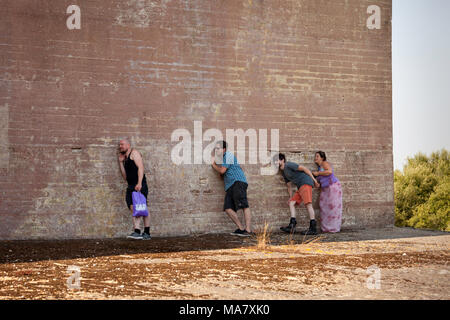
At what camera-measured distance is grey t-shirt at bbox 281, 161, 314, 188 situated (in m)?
10.4

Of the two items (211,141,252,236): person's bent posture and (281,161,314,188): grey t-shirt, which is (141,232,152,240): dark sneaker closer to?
(211,141,252,236): person's bent posture

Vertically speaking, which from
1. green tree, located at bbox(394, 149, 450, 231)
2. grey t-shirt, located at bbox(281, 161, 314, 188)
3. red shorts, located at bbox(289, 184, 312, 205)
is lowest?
green tree, located at bbox(394, 149, 450, 231)

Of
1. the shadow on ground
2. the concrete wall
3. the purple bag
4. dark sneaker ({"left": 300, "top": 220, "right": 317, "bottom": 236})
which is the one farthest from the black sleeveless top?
dark sneaker ({"left": 300, "top": 220, "right": 317, "bottom": 236})

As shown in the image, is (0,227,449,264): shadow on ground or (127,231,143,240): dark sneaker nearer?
(0,227,449,264): shadow on ground

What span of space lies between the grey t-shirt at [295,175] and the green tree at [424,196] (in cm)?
1766

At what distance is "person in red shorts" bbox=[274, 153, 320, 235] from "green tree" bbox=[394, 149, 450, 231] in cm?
1755

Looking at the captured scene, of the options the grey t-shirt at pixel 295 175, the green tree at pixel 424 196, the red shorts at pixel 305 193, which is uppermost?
the grey t-shirt at pixel 295 175

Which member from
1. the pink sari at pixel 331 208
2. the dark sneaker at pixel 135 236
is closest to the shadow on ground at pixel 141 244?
the dark sneaker at pixel 135 236

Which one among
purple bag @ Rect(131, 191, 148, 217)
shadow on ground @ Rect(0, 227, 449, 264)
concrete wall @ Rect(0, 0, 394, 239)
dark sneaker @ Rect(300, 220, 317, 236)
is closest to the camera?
shadow on ground @ Rect(0, 227, 449, 264)

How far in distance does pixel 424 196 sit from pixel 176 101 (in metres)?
21.2

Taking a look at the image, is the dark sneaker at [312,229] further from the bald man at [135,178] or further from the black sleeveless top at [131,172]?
the black sleeveless top at [131,172]

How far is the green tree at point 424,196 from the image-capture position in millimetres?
26469

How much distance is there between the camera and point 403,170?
29375mm

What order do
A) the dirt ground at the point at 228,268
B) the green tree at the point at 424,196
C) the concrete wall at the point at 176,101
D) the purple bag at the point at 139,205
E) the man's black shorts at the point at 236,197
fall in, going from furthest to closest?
the green tree at the point at 424,196 < the man's black shorts at the point at 236,197 < the concrete wall at the point at 176,101 < the purple bag at the point at 139,205 < the dirt ground at the point at 228,268
